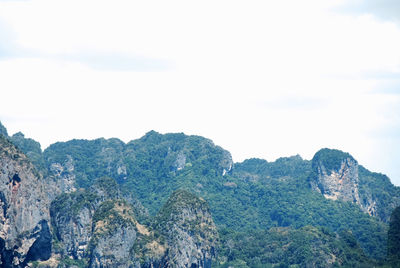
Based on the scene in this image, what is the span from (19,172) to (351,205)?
368 feet

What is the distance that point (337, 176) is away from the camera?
195 metres

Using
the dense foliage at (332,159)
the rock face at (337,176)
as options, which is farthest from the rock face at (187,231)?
the rock face at (337,176)

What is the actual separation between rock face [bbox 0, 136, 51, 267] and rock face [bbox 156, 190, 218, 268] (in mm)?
21104

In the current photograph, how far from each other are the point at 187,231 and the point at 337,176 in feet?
302

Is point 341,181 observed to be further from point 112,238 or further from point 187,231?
point 112,238

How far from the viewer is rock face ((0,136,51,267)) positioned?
102 metres

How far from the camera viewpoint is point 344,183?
641 ft

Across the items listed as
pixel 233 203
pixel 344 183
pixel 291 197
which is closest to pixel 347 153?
pixel 344 183

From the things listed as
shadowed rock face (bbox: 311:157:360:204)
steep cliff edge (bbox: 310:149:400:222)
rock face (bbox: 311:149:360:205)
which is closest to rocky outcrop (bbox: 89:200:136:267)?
rock face (bbox: 311:149:360:205)

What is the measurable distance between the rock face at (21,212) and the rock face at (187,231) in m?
21.1

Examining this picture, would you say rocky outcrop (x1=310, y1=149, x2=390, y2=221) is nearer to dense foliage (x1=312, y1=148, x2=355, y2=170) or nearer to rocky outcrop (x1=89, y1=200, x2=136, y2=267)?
dense foliage (x1=312, y1=148, x2=355, y2=170)

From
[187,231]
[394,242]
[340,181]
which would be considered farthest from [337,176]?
[394,242]

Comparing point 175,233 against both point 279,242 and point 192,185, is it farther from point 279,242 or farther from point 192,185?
→ point 192,185

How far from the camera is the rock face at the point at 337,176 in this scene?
193 metres
